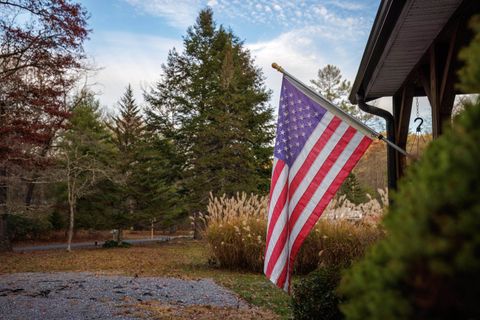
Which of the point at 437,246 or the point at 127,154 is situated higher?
the point at 127,154

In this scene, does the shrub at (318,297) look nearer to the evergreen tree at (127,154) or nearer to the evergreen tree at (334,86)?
the evergreen tree at (127,154)

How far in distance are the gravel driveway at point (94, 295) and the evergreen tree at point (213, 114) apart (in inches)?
528

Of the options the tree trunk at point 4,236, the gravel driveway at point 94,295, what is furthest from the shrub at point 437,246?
the tree trunk at point 4,236

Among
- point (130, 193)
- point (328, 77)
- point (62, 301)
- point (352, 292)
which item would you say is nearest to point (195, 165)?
point (130, 193)

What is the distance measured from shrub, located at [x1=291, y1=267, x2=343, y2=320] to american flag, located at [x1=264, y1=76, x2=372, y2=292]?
0.19 m

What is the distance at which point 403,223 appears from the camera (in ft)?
3.02

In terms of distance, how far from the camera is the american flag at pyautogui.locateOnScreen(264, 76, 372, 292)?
11.5ft

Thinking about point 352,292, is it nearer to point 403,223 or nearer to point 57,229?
point 403,223

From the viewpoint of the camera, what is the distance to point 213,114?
73.0 feet

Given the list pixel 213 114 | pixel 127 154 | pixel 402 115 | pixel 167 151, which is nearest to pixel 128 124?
pixel 127 154

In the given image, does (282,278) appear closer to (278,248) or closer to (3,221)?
(278,248)

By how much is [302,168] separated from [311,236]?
5.35 metres

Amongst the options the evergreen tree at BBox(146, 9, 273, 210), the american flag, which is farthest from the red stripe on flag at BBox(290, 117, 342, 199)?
the evergreen tree at BBox(146, 9, 273, 210)

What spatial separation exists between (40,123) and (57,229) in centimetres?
1409
